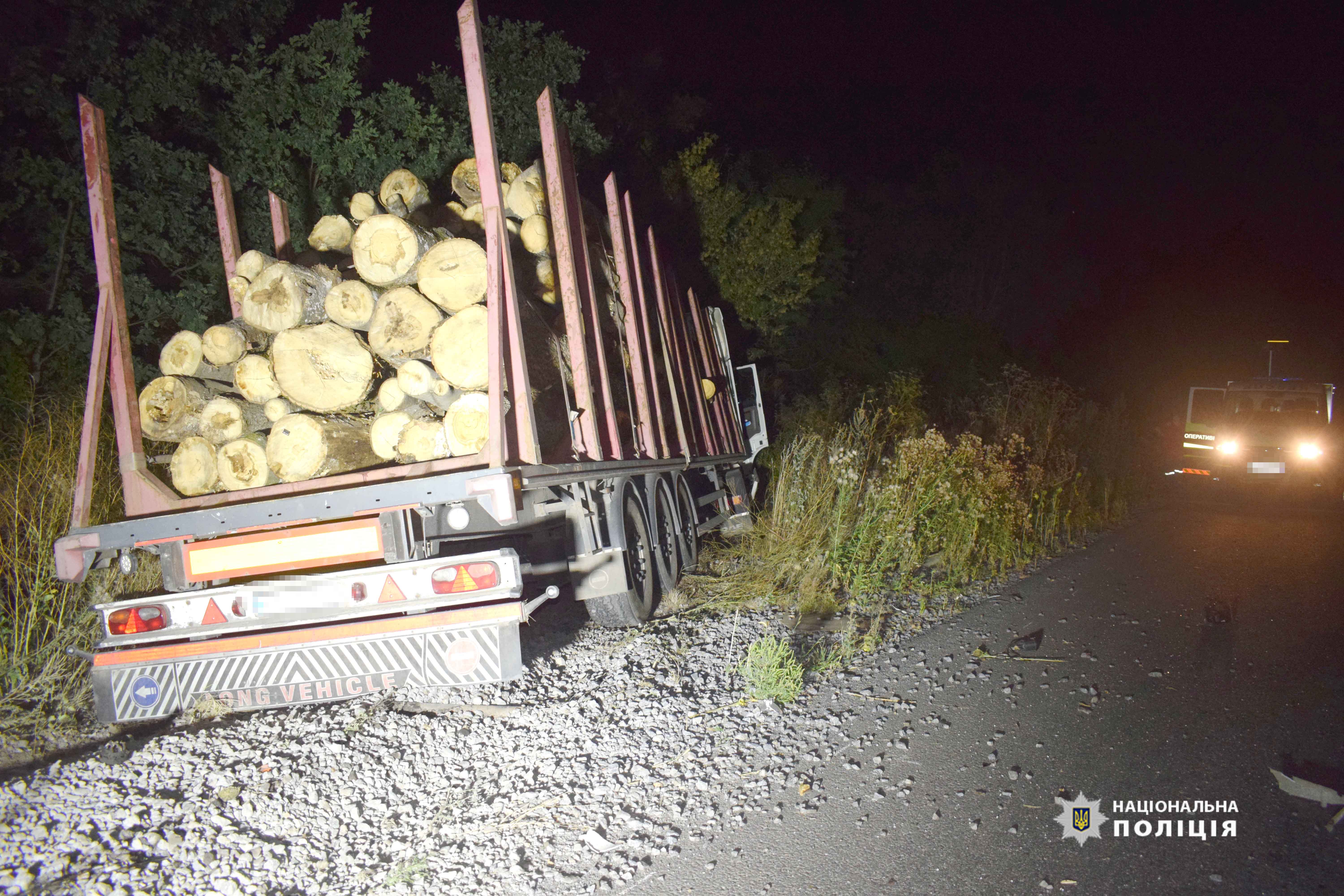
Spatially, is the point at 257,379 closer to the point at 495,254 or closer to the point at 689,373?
the point at 495,254

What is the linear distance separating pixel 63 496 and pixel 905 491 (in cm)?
562

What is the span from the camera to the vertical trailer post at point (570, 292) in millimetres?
4223

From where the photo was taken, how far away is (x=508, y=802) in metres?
2.95

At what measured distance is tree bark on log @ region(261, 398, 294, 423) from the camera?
393 centimetres

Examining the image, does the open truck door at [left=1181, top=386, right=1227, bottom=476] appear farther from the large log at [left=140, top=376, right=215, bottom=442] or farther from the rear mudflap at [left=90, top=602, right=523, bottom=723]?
the large log at [left=140, top=376, right=215, bottom=442]

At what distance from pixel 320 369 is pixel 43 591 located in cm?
209

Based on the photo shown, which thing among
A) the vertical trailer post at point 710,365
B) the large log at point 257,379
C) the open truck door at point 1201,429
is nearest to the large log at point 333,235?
the large log at point 257,379

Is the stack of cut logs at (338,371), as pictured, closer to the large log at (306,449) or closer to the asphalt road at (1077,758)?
the large log at (306,449)

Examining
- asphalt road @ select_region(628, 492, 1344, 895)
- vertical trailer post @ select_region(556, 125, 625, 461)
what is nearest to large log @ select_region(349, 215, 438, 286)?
vertical trailer post @ select_region(556, 125, 625, 461)

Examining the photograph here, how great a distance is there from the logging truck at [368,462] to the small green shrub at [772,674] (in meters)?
0.88

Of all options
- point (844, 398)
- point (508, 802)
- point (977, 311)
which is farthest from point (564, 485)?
point (977, 311)

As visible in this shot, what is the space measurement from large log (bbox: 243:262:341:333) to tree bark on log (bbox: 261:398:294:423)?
350mm

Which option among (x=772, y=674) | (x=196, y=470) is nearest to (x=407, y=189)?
(x=196, y=470)

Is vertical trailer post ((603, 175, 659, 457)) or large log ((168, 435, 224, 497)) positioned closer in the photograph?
large log ((168, 435, 224, 497))
